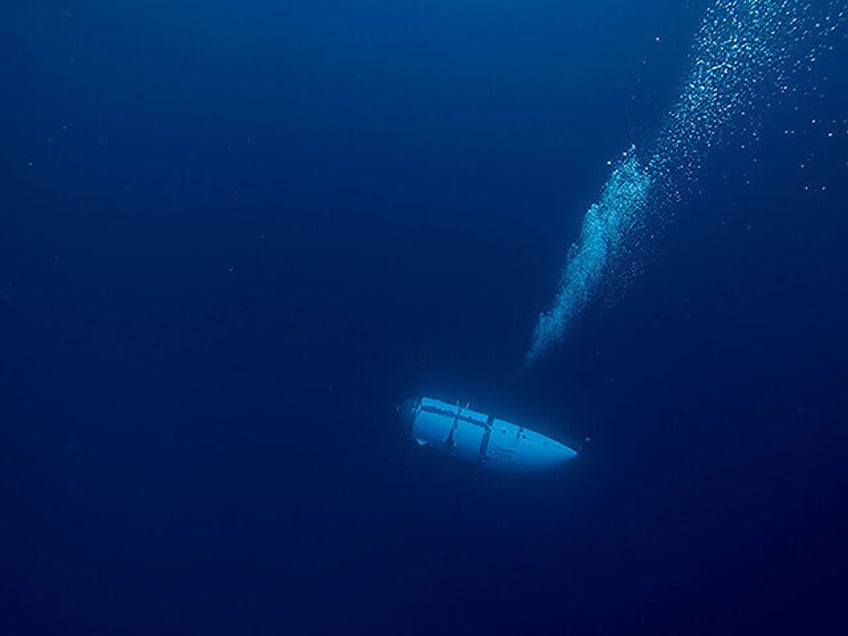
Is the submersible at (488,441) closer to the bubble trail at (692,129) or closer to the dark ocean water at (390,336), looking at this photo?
the dark ocean water at (390,336)

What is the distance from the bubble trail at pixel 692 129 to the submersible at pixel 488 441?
2.95 metres

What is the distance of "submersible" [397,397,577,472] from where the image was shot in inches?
329

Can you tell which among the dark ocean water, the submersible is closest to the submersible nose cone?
the submersible

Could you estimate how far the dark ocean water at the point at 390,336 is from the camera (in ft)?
31.4

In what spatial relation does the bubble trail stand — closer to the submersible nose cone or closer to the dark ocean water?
the dark ocean water

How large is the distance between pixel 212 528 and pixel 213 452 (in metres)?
1.48

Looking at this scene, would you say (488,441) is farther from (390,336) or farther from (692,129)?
(692,129)

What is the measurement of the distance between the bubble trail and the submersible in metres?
2.95

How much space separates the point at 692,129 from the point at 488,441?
304 inches

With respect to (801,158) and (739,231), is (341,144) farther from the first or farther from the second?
(801,158)

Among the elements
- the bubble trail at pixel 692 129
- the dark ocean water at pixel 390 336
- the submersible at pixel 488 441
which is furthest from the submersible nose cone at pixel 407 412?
the bubble trail at pixel 692 129

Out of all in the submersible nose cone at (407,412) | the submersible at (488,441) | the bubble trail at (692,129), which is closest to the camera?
the submersible at (488,441)

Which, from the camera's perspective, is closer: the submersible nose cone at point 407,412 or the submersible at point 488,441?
the submersible at point 488,441

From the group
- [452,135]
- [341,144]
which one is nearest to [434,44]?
[452,135]
